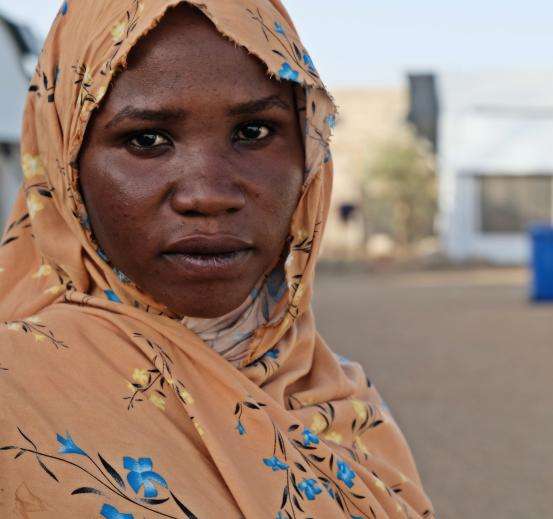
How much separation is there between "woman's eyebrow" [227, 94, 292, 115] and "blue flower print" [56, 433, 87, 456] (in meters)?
0.56

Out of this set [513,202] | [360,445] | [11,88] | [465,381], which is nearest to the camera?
[360,445]

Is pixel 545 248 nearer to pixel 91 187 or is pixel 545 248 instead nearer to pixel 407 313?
pixel 407 313

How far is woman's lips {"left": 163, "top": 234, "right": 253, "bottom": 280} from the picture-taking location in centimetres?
152

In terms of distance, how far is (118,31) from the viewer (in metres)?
1.56

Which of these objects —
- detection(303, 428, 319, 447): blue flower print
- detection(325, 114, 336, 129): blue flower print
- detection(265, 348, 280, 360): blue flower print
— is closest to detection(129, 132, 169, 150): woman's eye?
detection(325, 114, 336, 129): blue flower print

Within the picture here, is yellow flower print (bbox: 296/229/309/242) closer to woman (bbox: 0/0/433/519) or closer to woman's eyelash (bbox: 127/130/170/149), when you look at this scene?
woman (bbox: 0/0/433/519)

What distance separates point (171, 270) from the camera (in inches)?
60.7

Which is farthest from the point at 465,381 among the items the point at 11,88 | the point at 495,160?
the point at 495,160

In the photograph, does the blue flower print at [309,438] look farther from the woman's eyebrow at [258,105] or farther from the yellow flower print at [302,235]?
the woman's eyebrow at [258,105]

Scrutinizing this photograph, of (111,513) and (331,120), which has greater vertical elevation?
(331,120)

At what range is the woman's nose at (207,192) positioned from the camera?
150 centimetres

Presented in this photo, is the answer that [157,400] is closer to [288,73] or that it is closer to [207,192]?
[207,192]

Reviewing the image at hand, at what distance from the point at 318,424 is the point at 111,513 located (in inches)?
19.7

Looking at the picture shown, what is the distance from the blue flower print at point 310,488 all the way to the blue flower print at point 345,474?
0.10 meters
